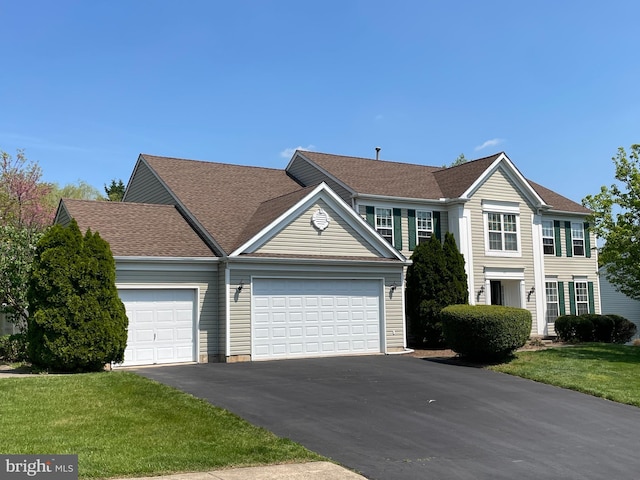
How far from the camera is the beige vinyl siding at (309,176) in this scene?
24.9 metres

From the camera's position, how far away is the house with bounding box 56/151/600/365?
18.5 m

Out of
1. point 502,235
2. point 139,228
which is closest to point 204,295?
point 139,228

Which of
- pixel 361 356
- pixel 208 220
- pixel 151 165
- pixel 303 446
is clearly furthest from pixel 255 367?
pixel 151 165

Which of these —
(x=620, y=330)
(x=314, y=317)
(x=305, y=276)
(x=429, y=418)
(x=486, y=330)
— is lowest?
(x=429, y=418)

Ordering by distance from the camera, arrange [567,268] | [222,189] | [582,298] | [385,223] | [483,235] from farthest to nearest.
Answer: [582,298]
[567,268]
[483,235]
[385,223]
[222,189]

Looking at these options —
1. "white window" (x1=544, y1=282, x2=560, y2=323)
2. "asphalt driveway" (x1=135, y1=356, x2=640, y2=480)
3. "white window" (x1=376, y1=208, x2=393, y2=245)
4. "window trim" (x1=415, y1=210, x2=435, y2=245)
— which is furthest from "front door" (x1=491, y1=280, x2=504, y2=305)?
"asphalt driveway" (x1=135, y1=356, x2=640, y2=480)

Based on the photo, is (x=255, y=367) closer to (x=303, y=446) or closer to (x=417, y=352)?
(x=417, y=352)

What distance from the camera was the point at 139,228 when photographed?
1961cm

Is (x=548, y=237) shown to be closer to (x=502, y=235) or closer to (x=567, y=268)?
(x=567, y=268)

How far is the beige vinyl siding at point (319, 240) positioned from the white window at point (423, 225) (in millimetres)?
4950

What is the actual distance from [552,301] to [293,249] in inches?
549

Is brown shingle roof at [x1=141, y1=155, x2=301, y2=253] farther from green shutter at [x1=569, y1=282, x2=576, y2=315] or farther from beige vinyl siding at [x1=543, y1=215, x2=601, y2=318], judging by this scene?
green shutter at [x1=569, y1=282, x2=576, y2=315]

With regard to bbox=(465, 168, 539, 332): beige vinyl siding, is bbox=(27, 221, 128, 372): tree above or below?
below

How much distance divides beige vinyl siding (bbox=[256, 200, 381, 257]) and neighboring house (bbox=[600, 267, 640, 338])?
23417 mm
